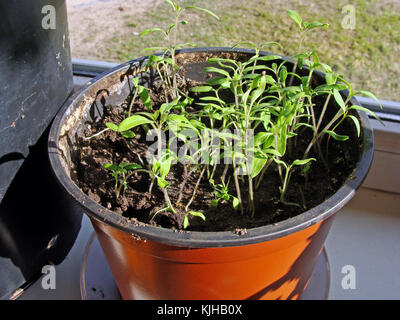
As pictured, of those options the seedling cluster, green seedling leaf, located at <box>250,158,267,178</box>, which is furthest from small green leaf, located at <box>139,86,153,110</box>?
green seedling leaf, located at <box>250,158,267,178</box>

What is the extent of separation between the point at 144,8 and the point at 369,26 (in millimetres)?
747

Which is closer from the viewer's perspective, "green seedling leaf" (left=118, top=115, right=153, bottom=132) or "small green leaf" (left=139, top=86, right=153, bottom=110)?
"green seedling leaf" (left=118, top=115, right=153, bottom=132)

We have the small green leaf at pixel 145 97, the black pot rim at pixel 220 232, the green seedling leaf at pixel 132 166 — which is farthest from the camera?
the small green leaf at pixel 145 97

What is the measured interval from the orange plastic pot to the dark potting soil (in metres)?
0.04

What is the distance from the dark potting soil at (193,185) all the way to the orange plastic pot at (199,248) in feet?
0.14

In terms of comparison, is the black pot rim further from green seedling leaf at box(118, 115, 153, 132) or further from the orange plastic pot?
green seedling leaf at box(118, 115, 153, 132)

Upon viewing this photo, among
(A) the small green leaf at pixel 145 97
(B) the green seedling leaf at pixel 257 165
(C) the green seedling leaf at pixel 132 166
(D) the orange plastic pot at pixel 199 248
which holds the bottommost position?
(D) the orange plastic pot at pixel 199 248

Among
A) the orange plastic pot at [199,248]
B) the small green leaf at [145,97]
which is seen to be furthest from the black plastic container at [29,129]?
the small green leaf at [145,97]

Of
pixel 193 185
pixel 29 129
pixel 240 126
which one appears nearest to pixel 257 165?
pixel 240 126

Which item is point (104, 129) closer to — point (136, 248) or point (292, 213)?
point (136, 248)

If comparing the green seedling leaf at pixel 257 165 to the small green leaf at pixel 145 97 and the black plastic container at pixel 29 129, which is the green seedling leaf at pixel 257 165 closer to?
the small green leaf at pixel 145 97

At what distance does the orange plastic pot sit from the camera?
60 cm

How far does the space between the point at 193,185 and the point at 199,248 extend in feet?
0.82

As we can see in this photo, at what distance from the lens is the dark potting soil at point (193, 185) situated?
76 cm
